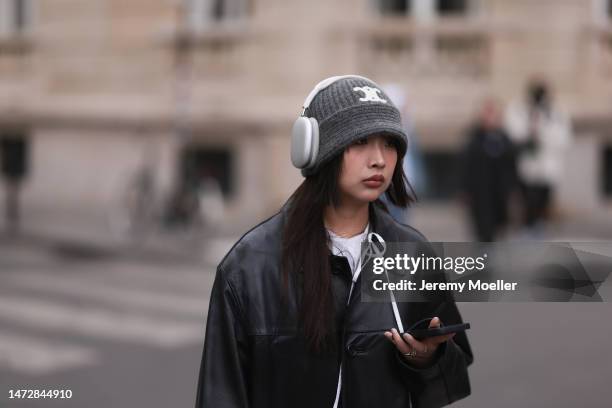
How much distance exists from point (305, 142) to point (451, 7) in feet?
48.8

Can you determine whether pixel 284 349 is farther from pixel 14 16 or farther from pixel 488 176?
pixel 14 16

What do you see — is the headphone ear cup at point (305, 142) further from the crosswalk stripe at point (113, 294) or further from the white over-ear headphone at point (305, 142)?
the crosswalk stripe at point (113, 294)

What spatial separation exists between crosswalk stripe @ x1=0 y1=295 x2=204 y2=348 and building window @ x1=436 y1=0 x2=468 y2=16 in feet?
30.0

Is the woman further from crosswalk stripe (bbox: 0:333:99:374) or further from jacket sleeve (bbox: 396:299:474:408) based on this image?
crosswalk stripe (bbox: 0:333:99:374)

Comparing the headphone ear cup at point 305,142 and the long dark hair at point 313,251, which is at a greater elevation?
the headphone ear cup at point 305,142

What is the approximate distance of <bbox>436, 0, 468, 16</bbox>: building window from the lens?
16.8 m

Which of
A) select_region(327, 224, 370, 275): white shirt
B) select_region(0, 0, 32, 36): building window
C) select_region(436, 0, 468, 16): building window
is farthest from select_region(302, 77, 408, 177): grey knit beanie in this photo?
select_region(0, 0, 32, 36): building window

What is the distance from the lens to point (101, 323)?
8.91m

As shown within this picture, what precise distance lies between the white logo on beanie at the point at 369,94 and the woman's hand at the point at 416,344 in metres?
0.52

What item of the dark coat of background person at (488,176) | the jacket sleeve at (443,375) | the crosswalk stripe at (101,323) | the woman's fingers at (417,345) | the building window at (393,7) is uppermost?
the building window at (393,7)

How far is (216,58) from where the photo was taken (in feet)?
58.2

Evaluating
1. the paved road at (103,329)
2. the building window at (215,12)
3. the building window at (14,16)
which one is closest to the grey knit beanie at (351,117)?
the paved road at (103,329)

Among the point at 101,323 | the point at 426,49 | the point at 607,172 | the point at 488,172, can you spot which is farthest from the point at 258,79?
the point at 101,323

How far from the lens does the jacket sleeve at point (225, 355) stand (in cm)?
246
